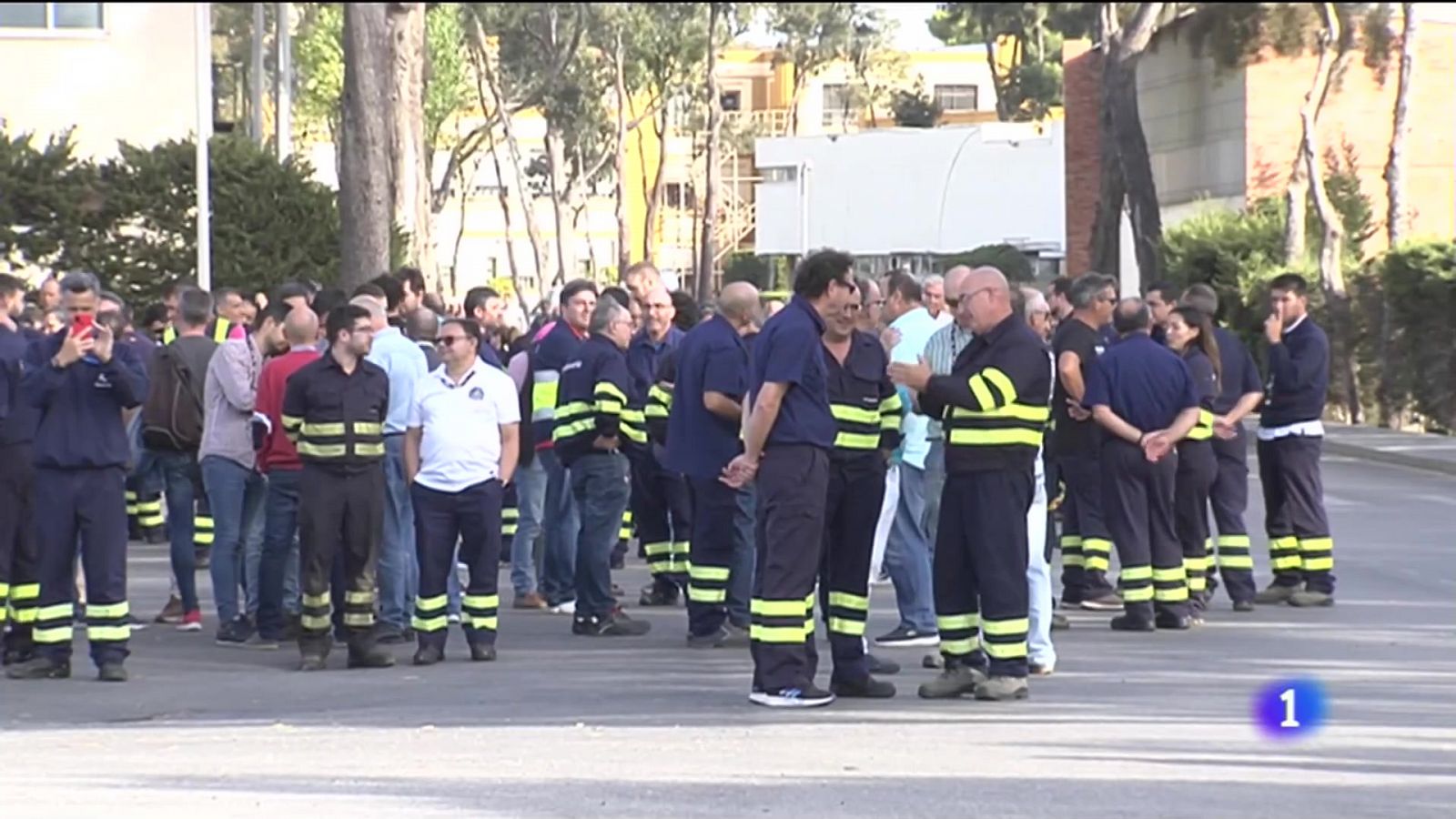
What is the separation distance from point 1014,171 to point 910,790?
190 ft

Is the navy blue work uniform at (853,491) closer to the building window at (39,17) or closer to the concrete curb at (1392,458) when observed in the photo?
the concrete curb at (1392,458)

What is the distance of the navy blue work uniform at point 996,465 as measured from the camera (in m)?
11.6

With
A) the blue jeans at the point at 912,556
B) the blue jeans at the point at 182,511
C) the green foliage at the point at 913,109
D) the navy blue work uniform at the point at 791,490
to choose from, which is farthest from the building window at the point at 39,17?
the green foliage at the point at 913,109

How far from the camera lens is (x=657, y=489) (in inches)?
647

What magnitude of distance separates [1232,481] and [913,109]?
7448 cm

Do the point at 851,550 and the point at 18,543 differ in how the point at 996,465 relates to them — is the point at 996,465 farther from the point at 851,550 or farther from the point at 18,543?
the point at 18,543

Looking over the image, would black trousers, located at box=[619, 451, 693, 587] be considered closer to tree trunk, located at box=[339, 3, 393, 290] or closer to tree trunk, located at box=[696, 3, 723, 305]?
tree trunk, located at box=[339, 3, 393, 290]

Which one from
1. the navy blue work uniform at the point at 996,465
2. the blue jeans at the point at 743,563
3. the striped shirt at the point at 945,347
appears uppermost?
the striped shirt at the point at 945,347

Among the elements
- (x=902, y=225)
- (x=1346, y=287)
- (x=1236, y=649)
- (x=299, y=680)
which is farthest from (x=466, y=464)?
(x=902, y=225)

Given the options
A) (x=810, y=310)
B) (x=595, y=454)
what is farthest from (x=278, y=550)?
(x=810, y=310)

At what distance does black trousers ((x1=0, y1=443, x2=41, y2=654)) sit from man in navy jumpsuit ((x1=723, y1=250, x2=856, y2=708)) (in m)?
4.50

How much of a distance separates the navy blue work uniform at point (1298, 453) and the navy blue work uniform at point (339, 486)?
6075 millimetres

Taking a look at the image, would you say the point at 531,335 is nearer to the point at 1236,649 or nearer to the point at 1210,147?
the point at 1236,649

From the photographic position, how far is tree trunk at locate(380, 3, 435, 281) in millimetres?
26609
